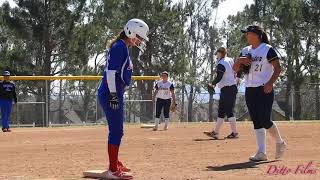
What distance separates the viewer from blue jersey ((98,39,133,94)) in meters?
7.59

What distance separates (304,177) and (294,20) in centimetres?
4194

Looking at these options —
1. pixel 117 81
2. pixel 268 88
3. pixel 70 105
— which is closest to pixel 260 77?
pixel 268 88

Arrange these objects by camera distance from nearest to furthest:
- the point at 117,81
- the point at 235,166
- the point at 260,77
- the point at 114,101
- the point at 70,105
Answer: the point at 114,101 → the point at 117,81 → the point at 235,166 → the point at 260,77 → the point at 70,105

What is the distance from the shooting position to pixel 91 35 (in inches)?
1740

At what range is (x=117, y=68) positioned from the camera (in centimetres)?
765

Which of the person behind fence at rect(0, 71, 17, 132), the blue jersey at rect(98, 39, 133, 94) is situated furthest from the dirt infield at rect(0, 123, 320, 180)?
the person behind fence at rect(0, 71, 17, 132)

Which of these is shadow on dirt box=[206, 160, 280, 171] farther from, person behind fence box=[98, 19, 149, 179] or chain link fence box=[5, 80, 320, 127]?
chain link fence box=[5, 80, 320, 127]

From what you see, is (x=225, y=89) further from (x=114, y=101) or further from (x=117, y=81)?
(x=114, y=101)

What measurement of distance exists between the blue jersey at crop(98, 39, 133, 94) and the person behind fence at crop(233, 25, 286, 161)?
2316 mm

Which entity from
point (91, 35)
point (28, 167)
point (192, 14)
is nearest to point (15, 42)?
point (91, 35)

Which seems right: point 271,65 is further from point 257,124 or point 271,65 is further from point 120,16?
point 120,16

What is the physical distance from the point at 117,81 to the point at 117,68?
18 cm

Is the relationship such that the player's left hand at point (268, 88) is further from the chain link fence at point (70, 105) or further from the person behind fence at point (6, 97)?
the chain link fence at point (70, 105)

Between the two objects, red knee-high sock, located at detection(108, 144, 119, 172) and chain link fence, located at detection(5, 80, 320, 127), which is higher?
chain link fence, located at detection(5, 80, 320, 127)
